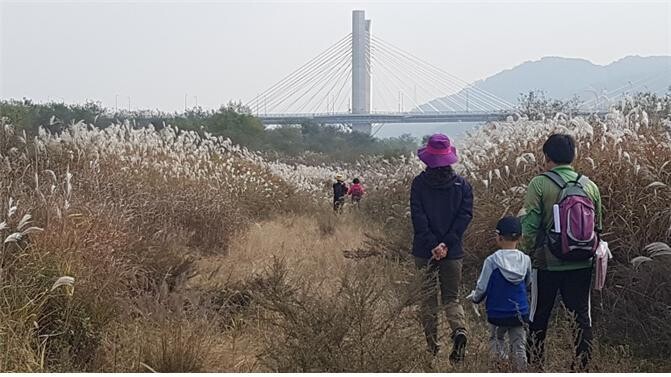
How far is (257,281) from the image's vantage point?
6625 millimetres

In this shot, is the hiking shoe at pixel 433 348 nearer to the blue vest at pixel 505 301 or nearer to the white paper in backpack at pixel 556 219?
the blue vest at pixel 505 301

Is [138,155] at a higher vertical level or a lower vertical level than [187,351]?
higher

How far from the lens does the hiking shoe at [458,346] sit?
5.21 metres

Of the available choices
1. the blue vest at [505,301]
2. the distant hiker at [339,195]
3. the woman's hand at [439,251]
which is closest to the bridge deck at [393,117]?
the distant hiker at [339,195]

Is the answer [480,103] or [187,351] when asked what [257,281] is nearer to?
[187,351]

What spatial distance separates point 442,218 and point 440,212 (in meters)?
0.04

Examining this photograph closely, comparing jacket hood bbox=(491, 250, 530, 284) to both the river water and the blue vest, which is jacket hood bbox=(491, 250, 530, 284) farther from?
the river water

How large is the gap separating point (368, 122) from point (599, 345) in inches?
621

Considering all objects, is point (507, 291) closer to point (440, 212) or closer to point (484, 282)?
point (484, 282)

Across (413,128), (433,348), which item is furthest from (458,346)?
(413,128)

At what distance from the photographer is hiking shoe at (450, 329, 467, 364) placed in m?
5.21

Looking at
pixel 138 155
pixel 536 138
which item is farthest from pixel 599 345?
pixel 138 155

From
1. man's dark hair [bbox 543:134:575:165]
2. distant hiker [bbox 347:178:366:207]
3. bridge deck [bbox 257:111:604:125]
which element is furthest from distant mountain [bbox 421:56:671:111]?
man's dark hair [bbox 543:134:575:165]

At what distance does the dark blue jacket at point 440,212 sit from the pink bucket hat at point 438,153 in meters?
0.08
